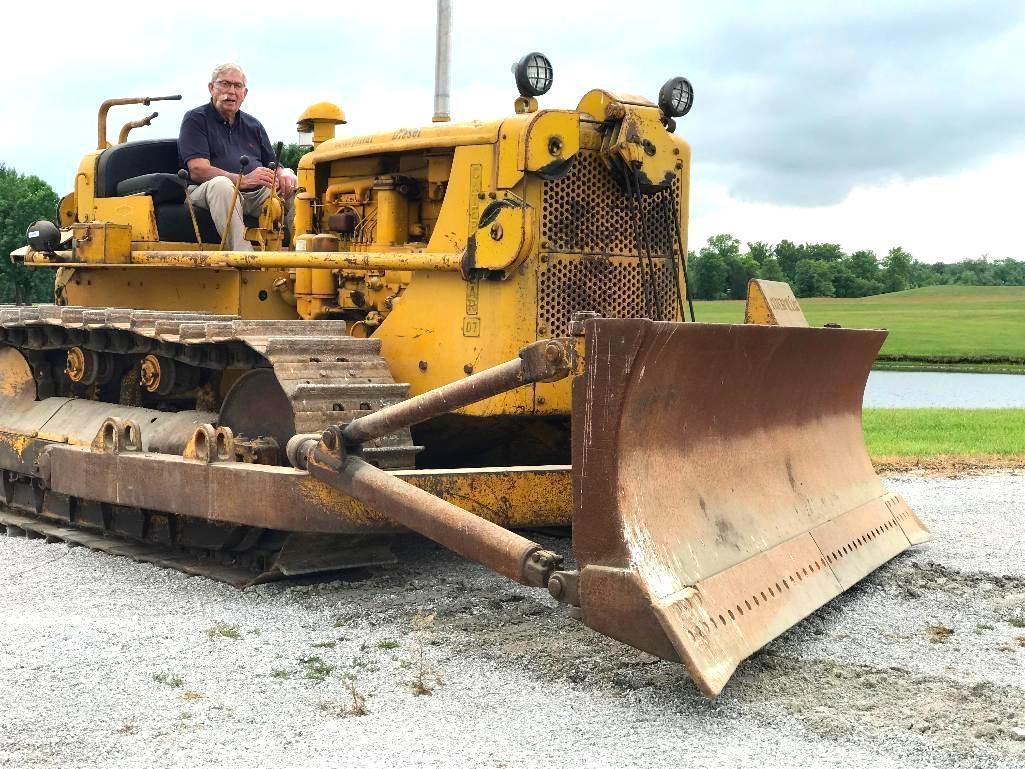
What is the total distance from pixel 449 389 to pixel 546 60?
2.07 meters

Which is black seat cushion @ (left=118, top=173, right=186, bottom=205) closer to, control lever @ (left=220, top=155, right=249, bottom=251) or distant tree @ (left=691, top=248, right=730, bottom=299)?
control lever @ (left=220, top=155, right=249, bottom=251)

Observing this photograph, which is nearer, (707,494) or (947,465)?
(707,494)

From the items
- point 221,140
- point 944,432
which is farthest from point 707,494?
point 944,432

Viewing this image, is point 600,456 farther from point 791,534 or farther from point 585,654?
point 791,534

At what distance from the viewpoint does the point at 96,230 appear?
8188 mm

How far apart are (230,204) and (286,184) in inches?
15.1

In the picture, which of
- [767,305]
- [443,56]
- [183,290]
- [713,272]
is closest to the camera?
[767,305]

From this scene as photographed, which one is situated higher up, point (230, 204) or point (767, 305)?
point (230, 204)

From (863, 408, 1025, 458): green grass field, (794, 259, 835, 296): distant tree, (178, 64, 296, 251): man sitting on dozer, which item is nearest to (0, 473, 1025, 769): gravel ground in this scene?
(178, 64, 296, 251): man sitting on dozer

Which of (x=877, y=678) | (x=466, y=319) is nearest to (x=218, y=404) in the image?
(x=466, y=319)

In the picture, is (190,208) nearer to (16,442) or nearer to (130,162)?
(130,162)

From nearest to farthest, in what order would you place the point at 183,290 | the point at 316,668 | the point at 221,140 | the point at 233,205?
1. the point at 316,668
2. the point at 233,205
3. the point at 183,290
4. the point at 221,140

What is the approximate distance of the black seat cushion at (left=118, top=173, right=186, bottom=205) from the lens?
8234 mm

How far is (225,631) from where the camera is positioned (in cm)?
518
